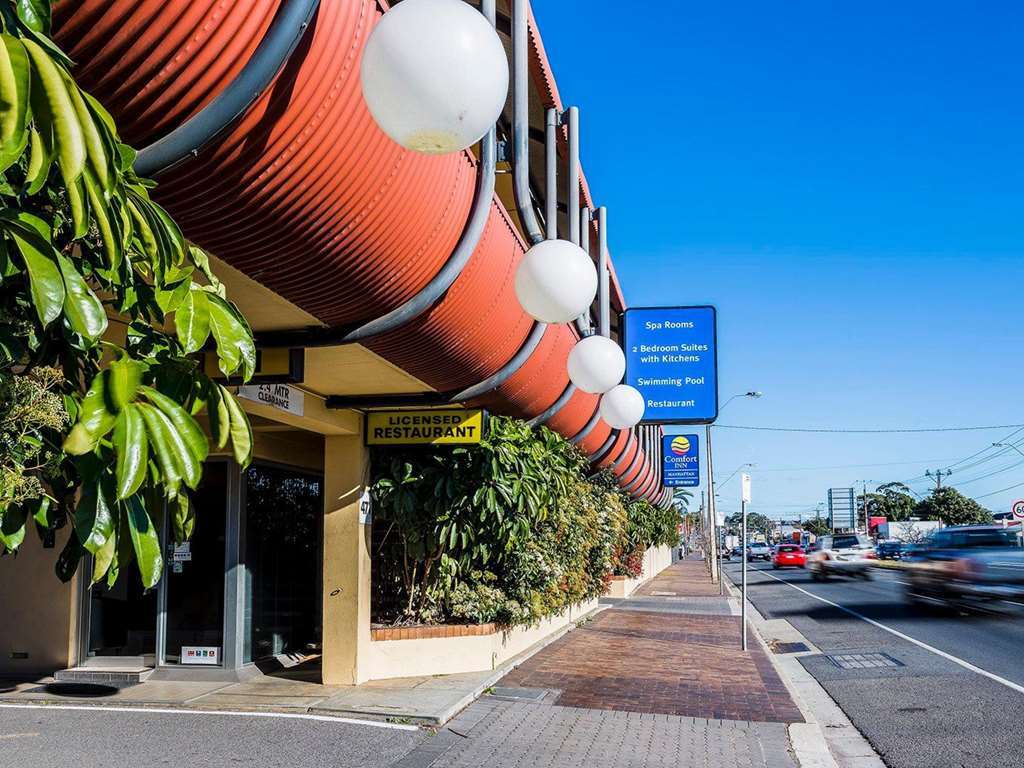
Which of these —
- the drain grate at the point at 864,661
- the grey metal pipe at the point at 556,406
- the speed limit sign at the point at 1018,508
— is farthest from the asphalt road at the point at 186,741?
the speed limit sign at the point at 1018,508

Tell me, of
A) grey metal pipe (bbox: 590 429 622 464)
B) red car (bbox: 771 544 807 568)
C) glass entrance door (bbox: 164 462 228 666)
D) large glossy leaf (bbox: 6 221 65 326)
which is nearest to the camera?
large glossy leaf (bbox: 6 221 65 326)

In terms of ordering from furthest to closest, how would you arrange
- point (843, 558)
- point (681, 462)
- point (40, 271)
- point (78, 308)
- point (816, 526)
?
point (816, 526) → point (843, 558) → point (681, 462) → point (78, 308) → point (40, 271)

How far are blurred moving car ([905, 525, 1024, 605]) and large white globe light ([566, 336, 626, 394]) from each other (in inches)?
633

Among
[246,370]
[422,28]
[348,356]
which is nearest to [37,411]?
[246,370]

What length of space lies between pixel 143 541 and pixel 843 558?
124 ft

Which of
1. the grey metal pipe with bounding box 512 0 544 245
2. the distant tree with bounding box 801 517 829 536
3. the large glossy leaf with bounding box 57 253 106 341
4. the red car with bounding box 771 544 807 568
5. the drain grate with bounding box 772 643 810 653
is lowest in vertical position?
the distant tree with bounding box 801 517 829 536

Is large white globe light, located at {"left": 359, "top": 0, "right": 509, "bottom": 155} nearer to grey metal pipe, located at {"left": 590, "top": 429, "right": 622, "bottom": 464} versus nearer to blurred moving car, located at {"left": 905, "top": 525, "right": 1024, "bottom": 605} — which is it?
grey metal pipe, located at {"left": 590, "top": 429, "right": 622, "bottom": 464}

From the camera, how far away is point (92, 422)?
2064 millimetres

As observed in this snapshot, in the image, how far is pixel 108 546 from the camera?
85.4 inches

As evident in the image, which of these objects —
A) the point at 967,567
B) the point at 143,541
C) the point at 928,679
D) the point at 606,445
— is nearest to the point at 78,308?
the point at 143,541

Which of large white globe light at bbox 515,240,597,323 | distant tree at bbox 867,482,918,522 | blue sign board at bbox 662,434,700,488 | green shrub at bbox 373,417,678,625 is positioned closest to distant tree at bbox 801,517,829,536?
distant tree at bbox 867,482,918,522

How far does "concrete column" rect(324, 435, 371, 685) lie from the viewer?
419 inches

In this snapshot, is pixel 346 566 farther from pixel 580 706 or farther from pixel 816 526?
pixel 816 526

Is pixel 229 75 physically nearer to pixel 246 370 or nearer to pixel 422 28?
pixel 422 28
